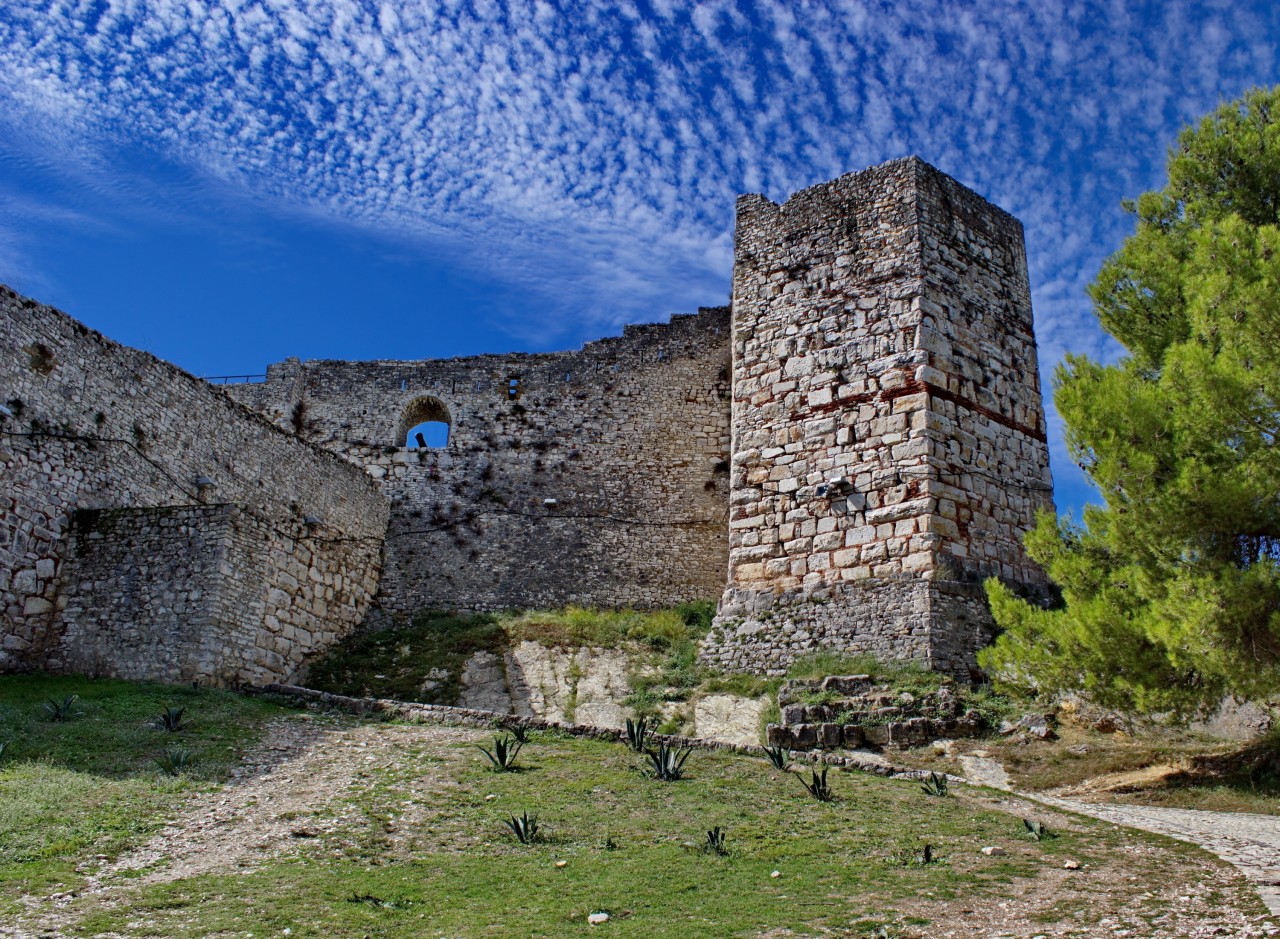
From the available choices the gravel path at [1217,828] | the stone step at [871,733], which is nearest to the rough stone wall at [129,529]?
the stone step at [871,733]

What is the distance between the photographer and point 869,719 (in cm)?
1220

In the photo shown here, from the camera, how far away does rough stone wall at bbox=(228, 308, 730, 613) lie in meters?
19.6

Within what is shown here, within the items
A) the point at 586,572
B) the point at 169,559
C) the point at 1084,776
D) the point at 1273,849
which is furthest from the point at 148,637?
the point at 1273,849

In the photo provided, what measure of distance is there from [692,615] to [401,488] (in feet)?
21.2

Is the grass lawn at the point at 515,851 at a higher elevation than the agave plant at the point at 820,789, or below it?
below

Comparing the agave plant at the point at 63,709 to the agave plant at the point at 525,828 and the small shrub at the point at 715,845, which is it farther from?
the small shrub at the point at 715,845

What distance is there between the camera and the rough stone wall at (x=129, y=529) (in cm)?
1334

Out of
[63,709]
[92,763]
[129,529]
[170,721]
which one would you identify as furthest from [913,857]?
[129,529]

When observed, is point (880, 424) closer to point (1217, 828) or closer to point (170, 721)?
point (1217, 828)

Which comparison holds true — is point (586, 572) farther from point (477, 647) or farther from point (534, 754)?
point (534, 754)

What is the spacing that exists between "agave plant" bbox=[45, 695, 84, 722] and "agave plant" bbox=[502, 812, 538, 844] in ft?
17.9

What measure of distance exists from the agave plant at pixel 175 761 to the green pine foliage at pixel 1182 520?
7.44 m

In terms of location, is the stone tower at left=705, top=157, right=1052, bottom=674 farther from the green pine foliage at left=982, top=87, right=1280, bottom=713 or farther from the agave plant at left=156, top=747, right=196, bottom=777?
the agave plant at left=156, top=747, right=196, bottom=777

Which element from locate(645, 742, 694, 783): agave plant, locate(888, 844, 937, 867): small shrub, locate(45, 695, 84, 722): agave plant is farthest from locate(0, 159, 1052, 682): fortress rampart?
locate(888, 844, 937, 867): small shrub
